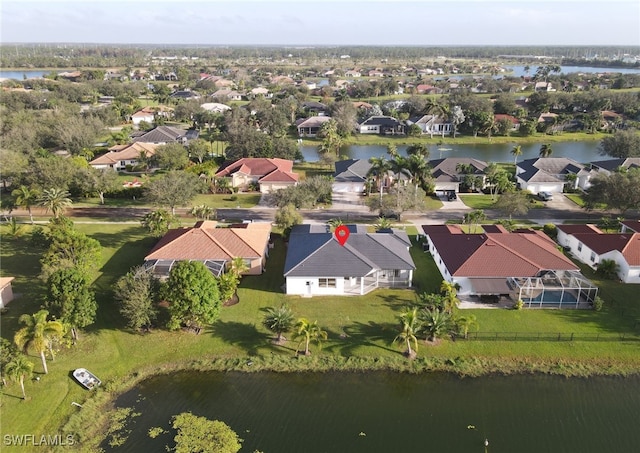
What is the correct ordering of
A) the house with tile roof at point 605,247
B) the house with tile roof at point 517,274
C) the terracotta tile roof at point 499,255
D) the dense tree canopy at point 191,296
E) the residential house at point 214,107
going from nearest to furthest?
the dense tree canopy at point 191,296
the house with tile roof at point 517,274
the terracotta tile roof at point 499,255
the house with tile roof at point 605,247
the residential house at point 214,107

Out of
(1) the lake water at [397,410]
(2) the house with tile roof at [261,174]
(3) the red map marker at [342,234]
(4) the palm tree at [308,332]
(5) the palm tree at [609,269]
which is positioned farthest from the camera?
(2) the house with tile roof at [261,174]

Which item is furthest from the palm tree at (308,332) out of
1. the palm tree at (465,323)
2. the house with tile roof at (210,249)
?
the house with tile roof at (210,249)

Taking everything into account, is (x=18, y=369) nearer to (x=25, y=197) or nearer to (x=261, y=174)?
(x=25, y=197)

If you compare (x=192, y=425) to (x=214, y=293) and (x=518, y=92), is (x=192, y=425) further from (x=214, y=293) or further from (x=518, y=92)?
(x=518, y=92)

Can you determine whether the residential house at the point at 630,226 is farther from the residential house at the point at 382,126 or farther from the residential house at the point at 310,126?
the residential house at the point at 310,126

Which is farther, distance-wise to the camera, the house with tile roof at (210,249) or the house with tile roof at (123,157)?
the house with tile roof at (123,157)

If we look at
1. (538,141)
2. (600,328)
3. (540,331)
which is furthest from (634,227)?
(538,141)

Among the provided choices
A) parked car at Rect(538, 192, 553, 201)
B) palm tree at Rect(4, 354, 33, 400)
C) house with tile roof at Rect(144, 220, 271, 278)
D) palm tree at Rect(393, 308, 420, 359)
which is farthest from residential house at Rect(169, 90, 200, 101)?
palm tree at Rect(393, 308, 420, 359)

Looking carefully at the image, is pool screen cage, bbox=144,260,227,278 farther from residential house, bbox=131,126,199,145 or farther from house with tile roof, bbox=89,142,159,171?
residential house, bbox=131,126,199,145
